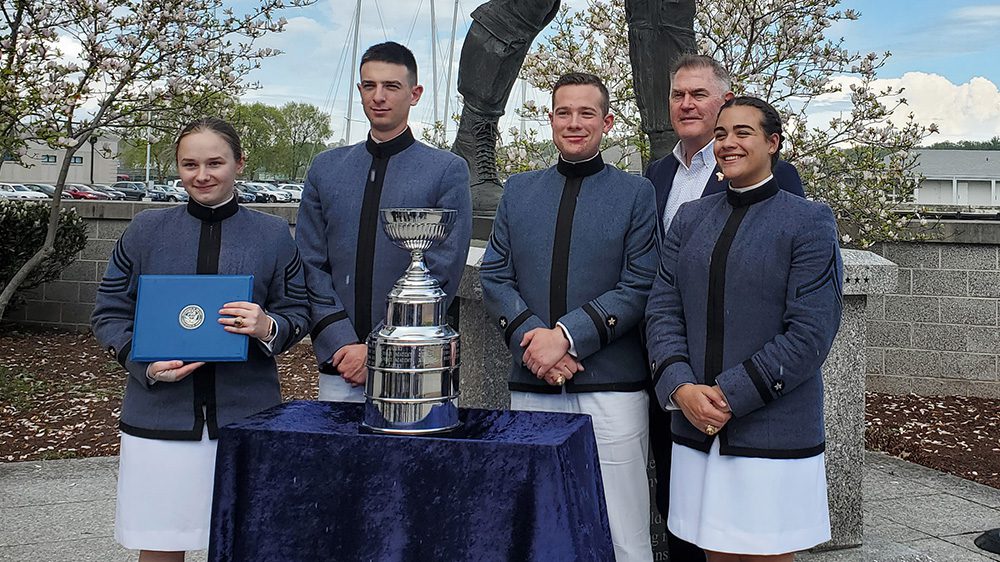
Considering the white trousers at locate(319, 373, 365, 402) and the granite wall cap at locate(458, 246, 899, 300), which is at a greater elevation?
the granite wall cap at locate(458, 246, 899, 300)

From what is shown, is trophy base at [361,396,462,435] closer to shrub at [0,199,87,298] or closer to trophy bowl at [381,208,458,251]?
trophy bowl at [381,208,458,251]

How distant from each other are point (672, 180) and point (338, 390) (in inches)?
49.2

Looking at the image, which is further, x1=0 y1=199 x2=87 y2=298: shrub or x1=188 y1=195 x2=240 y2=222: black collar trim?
x1=0 y1=199 x2=87 y2=298: shrub

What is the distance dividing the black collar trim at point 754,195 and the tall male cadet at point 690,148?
310mm

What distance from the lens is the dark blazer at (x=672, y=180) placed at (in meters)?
2.79

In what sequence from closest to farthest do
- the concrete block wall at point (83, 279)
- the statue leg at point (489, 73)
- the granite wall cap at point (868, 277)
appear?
the granite wall cap at point (868, 277)
the statue leg at point (489, 73)
the concrete block wall at point (83, 279)

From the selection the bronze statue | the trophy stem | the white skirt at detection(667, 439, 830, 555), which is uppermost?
the bronze statue

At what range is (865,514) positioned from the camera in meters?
4.60

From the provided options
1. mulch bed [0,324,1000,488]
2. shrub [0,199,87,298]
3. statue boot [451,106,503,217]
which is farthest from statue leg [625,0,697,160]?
shrub [0,199,87,298]

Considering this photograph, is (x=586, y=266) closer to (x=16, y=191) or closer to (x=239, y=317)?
(x=239, y=317)

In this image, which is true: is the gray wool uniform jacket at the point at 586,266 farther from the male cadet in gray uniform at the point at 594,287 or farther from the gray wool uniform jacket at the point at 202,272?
the gray wool uniform jacket at the point at 202,272

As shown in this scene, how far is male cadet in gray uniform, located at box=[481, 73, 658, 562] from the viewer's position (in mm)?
2811

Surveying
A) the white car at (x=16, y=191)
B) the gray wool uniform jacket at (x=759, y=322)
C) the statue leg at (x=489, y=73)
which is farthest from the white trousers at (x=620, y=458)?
the white car at (x=16, y=191)

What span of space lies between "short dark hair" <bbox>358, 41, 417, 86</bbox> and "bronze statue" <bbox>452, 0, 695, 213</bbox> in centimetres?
148
